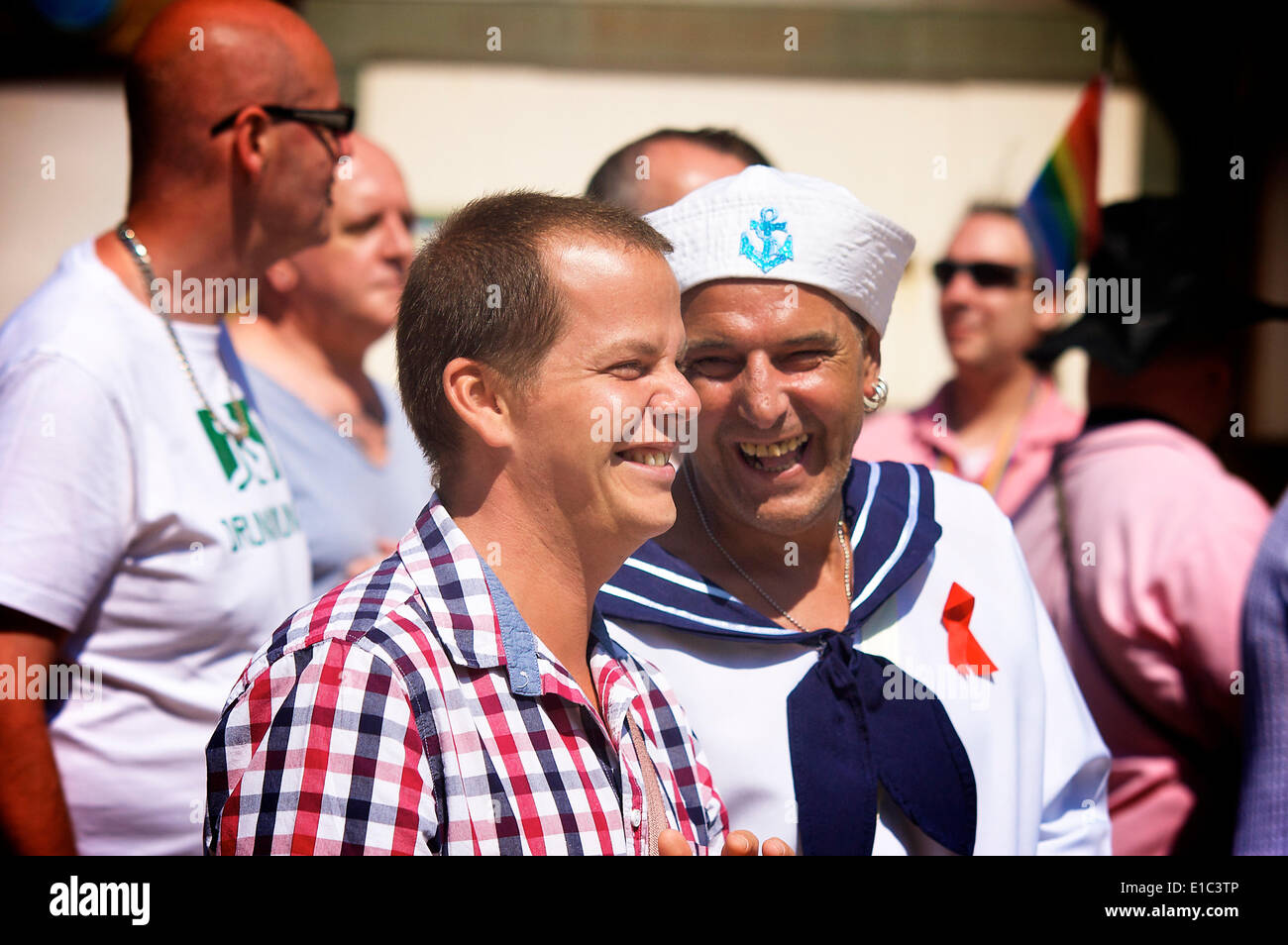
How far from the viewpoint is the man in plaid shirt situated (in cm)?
125

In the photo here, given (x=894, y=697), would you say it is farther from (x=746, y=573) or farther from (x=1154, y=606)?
(x=1154, y=606)

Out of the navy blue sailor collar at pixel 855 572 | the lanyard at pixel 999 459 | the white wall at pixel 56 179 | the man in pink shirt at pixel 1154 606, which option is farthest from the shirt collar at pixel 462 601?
the white wall at pixel 56 179

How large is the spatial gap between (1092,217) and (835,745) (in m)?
1.88

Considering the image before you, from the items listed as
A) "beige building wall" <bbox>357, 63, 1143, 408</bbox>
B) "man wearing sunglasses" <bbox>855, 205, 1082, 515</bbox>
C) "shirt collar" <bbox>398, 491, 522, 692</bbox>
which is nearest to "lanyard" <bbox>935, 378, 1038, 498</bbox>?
"man wearing sunglasses" <bbox>855, 205, 1082, 515</bbox>

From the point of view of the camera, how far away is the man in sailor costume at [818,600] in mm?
1779

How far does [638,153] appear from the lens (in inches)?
98.7

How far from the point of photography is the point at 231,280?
86.7 inches

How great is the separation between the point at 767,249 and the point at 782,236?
32 millimetres

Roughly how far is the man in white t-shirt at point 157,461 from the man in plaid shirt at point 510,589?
2.18 feet

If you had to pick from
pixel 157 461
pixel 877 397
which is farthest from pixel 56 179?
pixel 877 397

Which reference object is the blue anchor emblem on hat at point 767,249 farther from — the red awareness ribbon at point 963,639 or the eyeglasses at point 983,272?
the eyeglasses at point 983,272

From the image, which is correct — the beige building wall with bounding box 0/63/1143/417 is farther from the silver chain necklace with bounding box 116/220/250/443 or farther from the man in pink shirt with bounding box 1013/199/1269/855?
the silver chain necklace with bounding box 116/220/250/443
